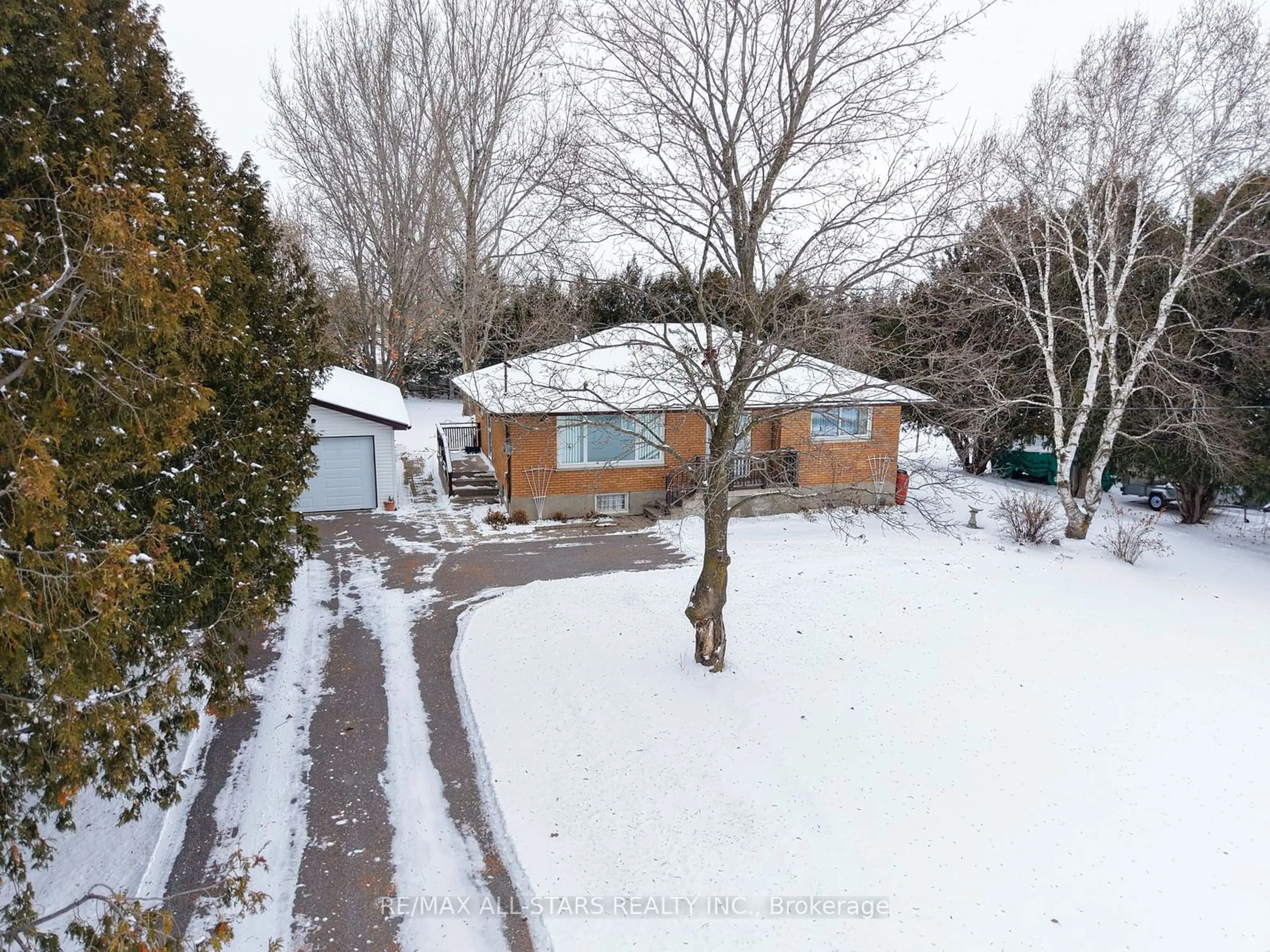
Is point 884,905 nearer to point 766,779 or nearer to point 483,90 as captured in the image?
point 766,779

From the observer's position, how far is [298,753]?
287 inches

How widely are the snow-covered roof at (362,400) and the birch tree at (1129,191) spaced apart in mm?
13355

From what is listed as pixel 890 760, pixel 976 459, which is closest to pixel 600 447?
pixel 890 760

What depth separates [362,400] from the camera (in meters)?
18.7

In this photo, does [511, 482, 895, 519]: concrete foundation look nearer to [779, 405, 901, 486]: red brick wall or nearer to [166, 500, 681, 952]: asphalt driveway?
[779, 405, 901, 486]: red brick wall

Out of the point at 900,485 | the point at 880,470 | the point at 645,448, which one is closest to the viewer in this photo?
the point at 645,448

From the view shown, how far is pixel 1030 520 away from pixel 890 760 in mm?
10356

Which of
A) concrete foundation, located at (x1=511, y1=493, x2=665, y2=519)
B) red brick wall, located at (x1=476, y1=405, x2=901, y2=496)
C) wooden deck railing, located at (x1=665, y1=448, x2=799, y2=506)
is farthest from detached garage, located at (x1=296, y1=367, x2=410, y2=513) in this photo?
wooden deck railing, located at (x1=665, y1=448, x2=799, y2=506)

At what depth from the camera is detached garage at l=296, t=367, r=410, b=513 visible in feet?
56.4

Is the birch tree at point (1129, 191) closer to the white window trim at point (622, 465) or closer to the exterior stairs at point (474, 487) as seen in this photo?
the white window trim at point (622, 465)

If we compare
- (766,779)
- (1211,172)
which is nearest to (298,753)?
(766,779)

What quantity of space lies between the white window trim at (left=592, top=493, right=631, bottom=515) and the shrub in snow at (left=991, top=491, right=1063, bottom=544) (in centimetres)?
865

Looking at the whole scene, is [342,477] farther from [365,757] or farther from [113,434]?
[113,434]

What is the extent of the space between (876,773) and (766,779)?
112cm
